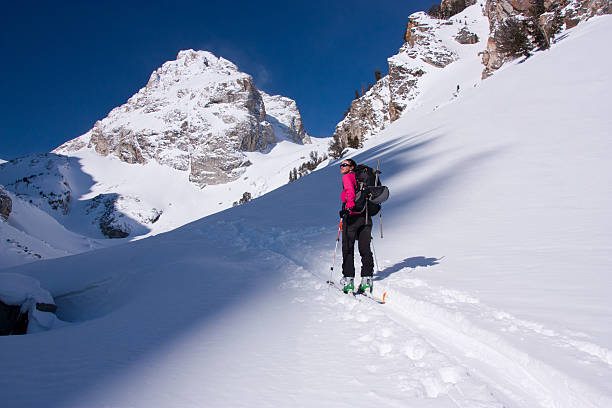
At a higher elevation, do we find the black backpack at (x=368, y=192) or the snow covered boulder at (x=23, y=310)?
the black backpack at (x=368, y=192)

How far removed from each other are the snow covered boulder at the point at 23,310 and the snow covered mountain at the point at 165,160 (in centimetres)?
7312

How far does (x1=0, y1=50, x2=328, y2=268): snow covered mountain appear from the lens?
103m

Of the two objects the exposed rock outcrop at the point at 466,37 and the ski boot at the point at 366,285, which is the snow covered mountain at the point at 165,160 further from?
the ski boot at the point at 366,285

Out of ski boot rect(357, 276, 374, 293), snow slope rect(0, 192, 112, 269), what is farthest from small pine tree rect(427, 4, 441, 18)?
ski boot rect(357, 276, 374, 293)

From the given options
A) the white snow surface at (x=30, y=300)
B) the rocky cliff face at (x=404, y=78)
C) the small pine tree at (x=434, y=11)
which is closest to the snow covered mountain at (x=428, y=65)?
the rocky cliff face at (x=404, y=78)

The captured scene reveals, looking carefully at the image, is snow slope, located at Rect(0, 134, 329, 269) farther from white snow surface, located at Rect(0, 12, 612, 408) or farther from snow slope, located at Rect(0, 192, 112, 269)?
white snow surface, located at Rect(0, 12, 612, 408)

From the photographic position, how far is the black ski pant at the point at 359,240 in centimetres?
Result: 468

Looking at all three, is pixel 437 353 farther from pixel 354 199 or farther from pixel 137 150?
pixel 137 150

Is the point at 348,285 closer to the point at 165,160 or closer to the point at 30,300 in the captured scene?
the point at 30,300

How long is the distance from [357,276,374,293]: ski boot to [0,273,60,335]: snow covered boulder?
4.29 metres

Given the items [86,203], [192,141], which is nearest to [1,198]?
[86,203]

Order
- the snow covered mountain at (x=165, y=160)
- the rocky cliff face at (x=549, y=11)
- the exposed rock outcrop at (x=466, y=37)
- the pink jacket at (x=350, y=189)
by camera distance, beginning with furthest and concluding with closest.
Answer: the snow covered mountain at (x=165, y=160)
the exposed rock outcrop at (x=466, y=37)
the rocky cliff face at (x=549, y=11)
the pink jacket at (x=350, y=189)

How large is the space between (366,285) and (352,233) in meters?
0.77

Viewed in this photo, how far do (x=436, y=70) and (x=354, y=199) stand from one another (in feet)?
189
